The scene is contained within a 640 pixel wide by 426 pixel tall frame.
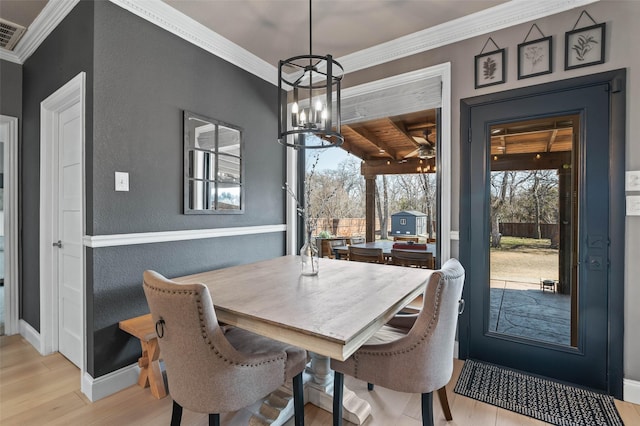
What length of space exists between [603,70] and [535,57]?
1.37ft

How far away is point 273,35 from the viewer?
2.72m

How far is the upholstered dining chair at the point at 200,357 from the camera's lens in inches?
46.5

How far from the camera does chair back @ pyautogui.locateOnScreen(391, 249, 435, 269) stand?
2932 millimetres

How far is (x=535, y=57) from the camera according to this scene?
2.24 m

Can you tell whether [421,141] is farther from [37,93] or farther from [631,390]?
[37,93]

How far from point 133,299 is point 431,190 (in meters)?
2.63

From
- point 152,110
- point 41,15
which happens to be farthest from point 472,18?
point 41,15

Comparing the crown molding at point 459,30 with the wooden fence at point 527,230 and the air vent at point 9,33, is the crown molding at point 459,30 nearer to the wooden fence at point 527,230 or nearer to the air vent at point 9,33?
the wooden fence at point 527,230

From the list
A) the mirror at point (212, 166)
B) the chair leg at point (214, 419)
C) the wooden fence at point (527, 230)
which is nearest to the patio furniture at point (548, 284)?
the wooden fence at point (527, 230)

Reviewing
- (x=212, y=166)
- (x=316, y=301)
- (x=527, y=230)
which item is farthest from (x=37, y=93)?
(x=527, y=230)

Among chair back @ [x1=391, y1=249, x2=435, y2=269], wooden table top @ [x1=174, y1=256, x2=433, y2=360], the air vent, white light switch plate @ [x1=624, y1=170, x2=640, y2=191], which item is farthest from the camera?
chair back @ [x1=391, y1=249, x2=435, y2=269]

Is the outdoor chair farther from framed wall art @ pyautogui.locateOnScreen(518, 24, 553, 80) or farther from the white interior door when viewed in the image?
the white interior door

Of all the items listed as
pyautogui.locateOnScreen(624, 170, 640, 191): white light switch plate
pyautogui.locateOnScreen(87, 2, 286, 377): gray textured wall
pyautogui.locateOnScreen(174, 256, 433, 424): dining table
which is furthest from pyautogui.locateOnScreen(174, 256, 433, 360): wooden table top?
pyautogui.locateOnScreen(624, 170, 640, 191): white light switch plate

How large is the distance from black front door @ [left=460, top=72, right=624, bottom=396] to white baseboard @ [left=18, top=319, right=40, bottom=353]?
Result: 11.9 feet
